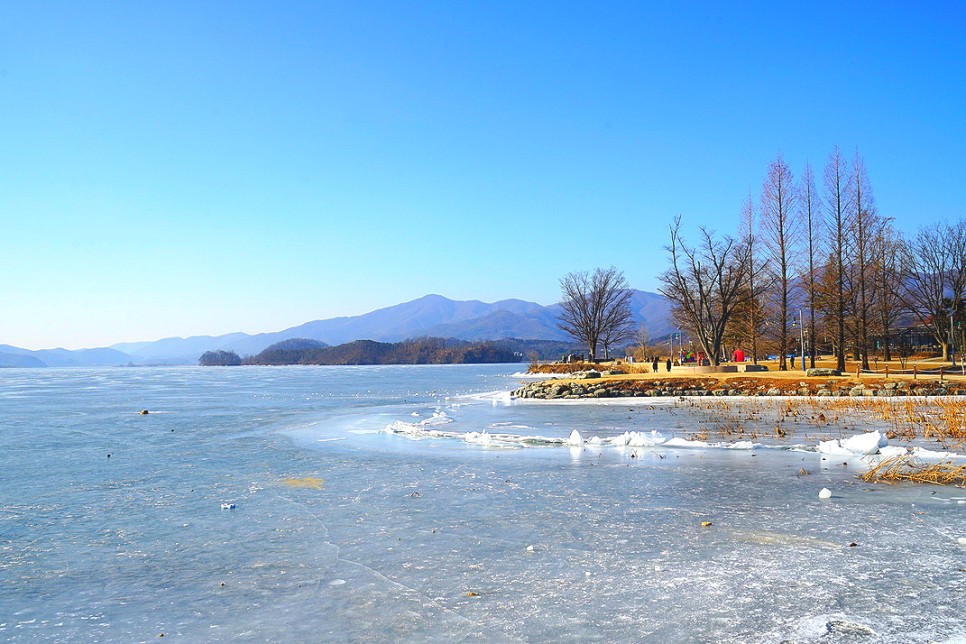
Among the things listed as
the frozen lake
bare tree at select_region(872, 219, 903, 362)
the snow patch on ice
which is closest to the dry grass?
the frozen lake

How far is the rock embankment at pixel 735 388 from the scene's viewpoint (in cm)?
2595

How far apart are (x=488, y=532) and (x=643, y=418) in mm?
13609

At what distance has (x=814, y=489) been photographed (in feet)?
29.8

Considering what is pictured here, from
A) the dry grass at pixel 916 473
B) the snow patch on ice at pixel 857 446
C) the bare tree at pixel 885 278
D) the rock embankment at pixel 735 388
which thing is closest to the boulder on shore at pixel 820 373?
the rock embankment at pixel 735 388

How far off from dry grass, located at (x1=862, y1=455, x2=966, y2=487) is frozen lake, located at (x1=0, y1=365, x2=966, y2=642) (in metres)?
0.35

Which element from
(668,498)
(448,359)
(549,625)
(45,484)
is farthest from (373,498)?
(448,359)

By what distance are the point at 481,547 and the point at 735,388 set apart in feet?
82.1

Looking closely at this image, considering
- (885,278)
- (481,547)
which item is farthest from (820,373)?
(481,547)

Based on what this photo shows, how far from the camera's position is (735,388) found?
2930 cm

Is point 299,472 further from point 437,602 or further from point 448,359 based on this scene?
point 448,359

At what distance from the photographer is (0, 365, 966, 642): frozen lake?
486cm

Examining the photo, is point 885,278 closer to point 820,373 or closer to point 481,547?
point 820,373

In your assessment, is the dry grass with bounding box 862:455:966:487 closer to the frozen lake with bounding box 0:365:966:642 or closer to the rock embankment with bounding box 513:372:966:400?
the frozen lake with bounding box 0:365:966:642

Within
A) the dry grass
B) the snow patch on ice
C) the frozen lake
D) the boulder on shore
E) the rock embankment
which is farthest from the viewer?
the boulder on shore
